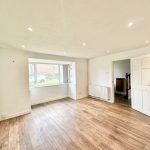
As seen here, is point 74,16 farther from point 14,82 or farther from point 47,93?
point 47,93

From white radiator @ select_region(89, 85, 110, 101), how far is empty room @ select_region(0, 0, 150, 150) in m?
0.05

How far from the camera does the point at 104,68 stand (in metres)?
5.14

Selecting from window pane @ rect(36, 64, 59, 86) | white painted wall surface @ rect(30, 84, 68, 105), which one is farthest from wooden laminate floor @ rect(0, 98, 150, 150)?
window pane @ rect(36, 64, 59, 86)

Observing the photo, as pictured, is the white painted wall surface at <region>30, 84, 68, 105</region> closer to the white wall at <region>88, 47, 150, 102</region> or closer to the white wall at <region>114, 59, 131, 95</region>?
the white wall at <region>88, 47, 150, 102</region>

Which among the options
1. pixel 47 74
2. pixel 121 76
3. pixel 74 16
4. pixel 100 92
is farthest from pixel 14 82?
pixel 121 76

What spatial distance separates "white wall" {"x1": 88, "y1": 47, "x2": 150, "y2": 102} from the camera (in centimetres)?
419

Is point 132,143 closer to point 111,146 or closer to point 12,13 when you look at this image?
point 111,146

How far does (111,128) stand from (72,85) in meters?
3.40

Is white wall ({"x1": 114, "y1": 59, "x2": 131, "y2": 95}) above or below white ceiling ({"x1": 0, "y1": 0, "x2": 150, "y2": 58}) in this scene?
below

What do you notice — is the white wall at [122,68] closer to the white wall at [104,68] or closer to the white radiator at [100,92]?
the white wall at [104,68]

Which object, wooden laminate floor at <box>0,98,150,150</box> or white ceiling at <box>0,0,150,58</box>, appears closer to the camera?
white ceiling at <box>0,0,150,58</box>

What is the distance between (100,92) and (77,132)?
10.2ft

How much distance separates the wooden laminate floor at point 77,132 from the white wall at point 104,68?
74.6 inches

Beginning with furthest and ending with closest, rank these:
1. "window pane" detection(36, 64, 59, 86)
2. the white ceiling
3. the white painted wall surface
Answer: "window pane" detection(36, 64, 59, 86)
the white painted wall surface
the white ceiling
